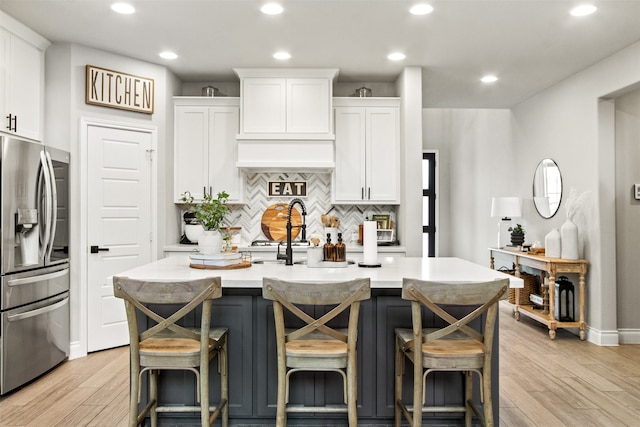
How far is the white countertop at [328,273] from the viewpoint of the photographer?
7.73 feet

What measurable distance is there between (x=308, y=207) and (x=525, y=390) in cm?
289

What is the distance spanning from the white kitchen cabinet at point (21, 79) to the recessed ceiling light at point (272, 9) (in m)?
1.97

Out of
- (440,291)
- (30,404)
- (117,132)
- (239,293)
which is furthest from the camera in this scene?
(117,132)

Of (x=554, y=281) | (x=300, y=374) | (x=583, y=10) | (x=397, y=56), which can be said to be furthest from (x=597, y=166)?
(x=300, y=374)

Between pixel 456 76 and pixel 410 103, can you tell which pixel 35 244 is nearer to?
pixel 410 103

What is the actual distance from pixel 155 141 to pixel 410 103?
103 inches

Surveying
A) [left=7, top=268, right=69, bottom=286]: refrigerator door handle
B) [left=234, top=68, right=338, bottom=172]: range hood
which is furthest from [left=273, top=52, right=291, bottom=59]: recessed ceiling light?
[left=7, top=268, right=69, bottom=286]: refrigerator door handle

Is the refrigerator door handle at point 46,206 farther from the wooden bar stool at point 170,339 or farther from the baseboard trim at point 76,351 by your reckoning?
the wooden bar stool at point 170,339

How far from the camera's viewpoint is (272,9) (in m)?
3.46

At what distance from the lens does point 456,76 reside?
5.11 meters

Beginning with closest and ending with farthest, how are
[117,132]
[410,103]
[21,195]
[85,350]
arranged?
[21,195]
[85,350]
[117,132]
[410,103]

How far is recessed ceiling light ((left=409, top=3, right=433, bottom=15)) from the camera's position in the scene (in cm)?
339

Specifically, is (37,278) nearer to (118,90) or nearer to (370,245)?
(118,90)

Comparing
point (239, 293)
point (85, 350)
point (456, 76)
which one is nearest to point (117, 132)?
point (85, 350)
